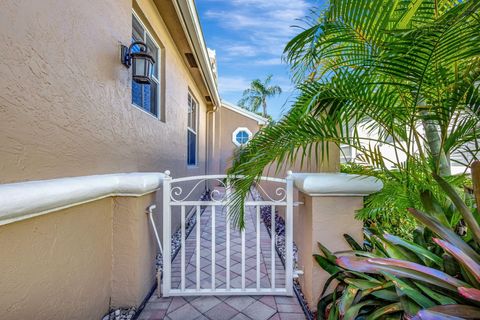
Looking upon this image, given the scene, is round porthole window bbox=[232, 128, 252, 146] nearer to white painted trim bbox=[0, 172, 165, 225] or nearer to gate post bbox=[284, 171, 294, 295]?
gate post bbox=[284, 171, 294, 295]

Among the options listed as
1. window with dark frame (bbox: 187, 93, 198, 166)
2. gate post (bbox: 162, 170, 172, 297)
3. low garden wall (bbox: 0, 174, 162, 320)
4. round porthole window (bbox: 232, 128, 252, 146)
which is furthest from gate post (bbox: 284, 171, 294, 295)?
round porthole window (bbox: 232, 128, 252, 146)

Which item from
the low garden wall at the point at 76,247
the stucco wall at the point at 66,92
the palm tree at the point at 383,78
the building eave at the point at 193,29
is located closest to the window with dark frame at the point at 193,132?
the building eave at the point at 193,29

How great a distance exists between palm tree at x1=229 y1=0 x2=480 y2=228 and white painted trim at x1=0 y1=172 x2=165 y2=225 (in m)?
0.96

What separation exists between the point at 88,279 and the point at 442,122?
114 inches

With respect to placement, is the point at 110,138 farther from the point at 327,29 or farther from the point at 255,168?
the point at 327,29

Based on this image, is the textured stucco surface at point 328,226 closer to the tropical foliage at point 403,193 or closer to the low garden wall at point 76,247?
the tropical foliage at point 403,193

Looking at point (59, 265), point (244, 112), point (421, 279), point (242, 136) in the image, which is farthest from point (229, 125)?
point (421, 279)

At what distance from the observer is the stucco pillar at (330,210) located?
2.06m

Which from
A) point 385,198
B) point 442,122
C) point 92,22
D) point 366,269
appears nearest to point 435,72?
point 442,122

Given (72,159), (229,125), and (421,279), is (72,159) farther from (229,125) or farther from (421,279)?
(229,125)

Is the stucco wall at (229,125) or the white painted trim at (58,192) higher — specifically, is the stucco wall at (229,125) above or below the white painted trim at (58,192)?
above

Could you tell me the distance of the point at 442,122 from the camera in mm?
1671

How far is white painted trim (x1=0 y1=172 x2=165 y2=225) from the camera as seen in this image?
1138 millimetres

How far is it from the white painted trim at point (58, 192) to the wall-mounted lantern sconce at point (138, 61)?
49.7 inches
